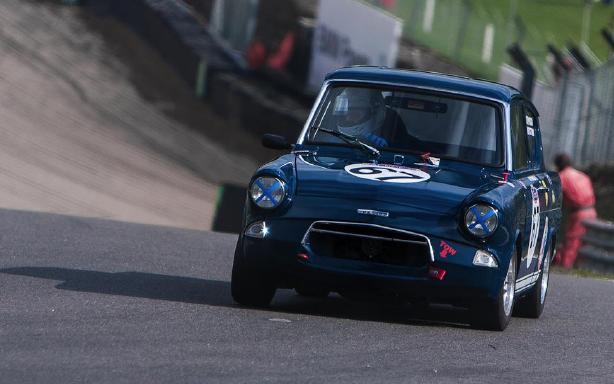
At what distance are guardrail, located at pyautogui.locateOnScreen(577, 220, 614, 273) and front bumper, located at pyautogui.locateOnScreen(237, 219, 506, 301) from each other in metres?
8.73

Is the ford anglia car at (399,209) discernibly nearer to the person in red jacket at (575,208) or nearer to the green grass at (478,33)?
the person in red jacket at (575,208)

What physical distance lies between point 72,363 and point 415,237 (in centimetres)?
250

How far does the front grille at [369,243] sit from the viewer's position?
320 inches

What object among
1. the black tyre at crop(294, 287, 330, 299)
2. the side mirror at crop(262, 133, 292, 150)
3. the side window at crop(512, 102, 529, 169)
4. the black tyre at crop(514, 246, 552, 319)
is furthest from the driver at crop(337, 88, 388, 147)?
the black tyre at crop(514, 246, 552, 319)

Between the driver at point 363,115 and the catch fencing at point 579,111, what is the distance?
12.9 meters

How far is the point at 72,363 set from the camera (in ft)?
20.5

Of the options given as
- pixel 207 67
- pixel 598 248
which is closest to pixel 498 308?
pixel 598 248

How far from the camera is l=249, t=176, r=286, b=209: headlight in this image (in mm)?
8266

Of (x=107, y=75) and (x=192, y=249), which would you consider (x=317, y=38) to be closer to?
(x=107, y=75)

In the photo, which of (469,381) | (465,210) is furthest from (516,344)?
(469,381)

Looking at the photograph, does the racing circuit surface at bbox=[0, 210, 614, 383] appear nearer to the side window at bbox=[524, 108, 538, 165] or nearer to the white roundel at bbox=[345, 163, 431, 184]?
the white roundel at bbox=[345, 163, 431, 184]

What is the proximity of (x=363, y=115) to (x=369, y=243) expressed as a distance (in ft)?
4.36

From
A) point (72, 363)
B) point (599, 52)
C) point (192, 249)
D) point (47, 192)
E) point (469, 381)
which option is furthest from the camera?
point (599, 52)

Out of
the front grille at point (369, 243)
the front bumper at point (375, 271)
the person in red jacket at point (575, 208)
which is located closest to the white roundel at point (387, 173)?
the front grille at point (369, 243)
